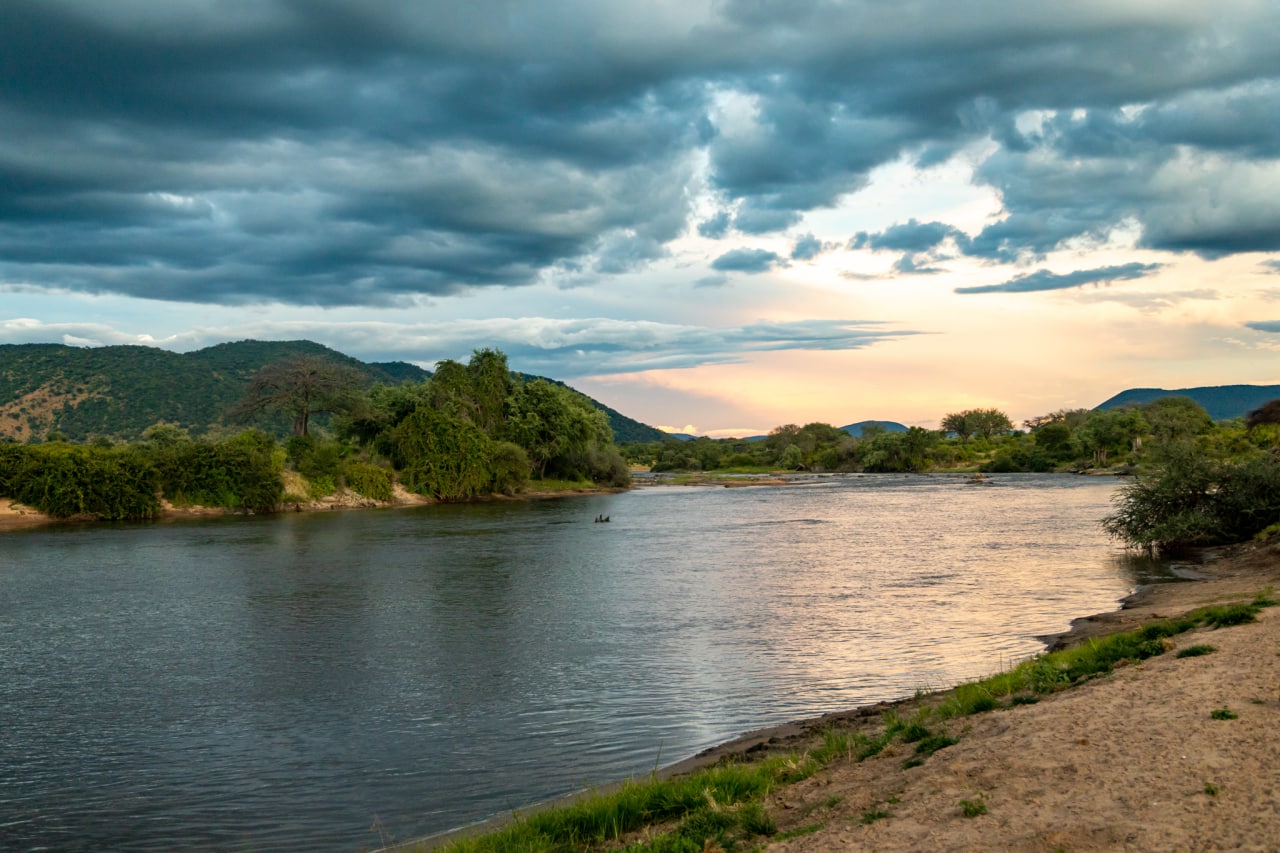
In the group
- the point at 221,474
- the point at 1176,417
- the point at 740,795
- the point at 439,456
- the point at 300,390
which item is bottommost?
the point at 740,795

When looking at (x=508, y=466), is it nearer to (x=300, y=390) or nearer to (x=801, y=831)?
(x=300, y=390)

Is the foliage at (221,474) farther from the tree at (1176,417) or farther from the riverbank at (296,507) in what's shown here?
the tree at (1176,417)

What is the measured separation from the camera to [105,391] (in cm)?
14325

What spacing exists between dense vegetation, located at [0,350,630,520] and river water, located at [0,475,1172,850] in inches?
998

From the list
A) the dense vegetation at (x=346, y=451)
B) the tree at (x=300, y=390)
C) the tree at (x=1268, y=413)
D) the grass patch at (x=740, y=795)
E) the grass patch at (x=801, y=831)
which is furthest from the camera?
the tree at (x=300, y=390)

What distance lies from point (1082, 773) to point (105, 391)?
6397 inches

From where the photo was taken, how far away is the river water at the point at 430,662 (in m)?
12.1

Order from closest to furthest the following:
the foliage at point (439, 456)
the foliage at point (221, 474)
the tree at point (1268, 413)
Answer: the tree at point (1268, 413) → the foliage at point (221, 474) → the foliage at point (439, 456)

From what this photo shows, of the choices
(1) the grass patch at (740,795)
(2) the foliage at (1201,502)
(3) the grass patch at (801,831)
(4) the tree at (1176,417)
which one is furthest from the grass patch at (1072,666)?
(4) the tree at (1176,417)

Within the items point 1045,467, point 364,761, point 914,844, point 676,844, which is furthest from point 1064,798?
point 1045,467

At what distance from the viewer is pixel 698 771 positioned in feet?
37.0

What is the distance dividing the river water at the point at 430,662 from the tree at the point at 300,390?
41.2 m

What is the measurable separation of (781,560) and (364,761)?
2667cm

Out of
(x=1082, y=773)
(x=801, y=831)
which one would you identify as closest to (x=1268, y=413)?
(x=1082, y=773)
